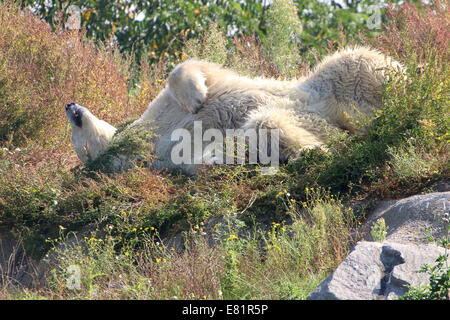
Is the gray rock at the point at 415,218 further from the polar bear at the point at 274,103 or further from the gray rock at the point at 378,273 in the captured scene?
the polar bear at the point at 274,103

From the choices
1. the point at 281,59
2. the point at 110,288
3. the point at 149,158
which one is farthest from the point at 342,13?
the point at 110,288

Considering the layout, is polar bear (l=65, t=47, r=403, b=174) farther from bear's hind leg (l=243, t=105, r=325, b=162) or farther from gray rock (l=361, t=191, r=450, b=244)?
gray rock (l=361, t=191, r=450, b=244)

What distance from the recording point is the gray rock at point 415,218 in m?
5.58

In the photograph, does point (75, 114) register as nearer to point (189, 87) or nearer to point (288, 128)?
point (189, 87)

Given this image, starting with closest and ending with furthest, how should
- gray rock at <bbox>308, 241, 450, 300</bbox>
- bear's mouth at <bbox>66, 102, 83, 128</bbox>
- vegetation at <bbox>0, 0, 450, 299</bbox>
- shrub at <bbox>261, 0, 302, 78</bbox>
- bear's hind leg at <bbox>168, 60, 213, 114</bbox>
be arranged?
gray rock at <bbox>308, 241, 450, 300</bbox> → vegetation at <bbox>0, 0, 450, 299</bbox> → bear's hind leg at <bbox>168, 60, 213, 114</bbox> → bear's mouth at <bbox>66, 102, 83, 128</bbox> → shrub at <bbox>261, 0, 302, 78</bbox>

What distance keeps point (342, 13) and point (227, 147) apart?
12.1m

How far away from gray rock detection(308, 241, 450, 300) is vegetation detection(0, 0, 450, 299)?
413mm

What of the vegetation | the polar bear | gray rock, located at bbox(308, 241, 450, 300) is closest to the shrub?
the vegetation

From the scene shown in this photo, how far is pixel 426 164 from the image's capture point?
6.49 metres

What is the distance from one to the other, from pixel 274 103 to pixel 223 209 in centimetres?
161

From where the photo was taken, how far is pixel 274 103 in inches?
314

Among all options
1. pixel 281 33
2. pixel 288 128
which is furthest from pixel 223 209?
pixel 281 33

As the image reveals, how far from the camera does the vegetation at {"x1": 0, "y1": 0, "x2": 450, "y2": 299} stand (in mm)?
5496

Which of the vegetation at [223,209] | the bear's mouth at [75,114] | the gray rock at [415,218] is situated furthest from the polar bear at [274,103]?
the gray rock at [415,218]
